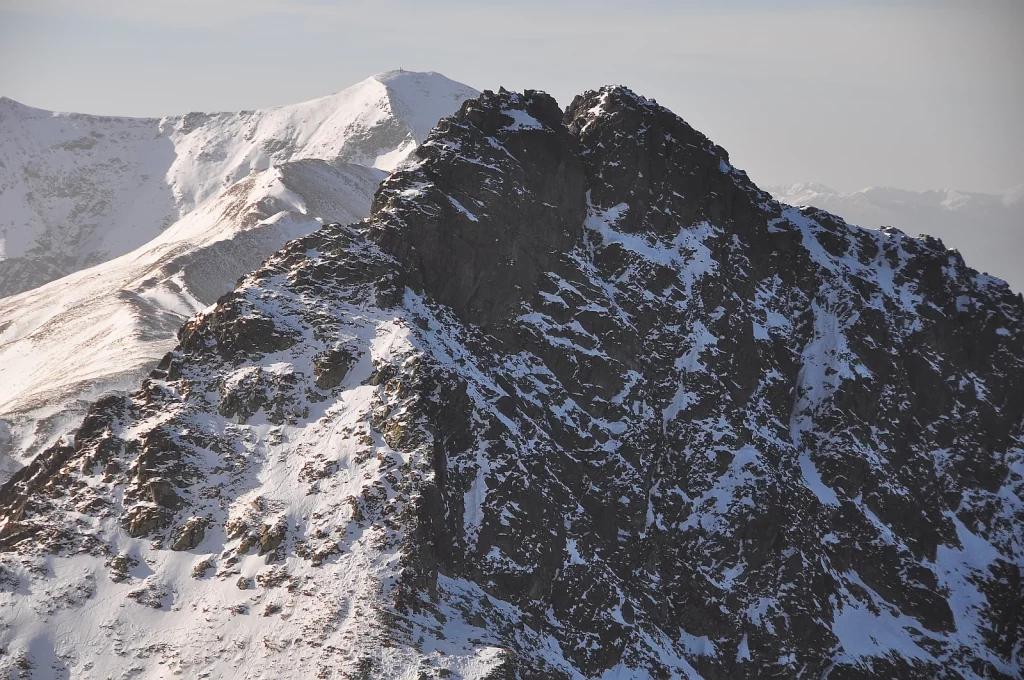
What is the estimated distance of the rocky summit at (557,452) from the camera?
91.5m

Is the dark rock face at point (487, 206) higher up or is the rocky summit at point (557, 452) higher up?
the dark rock face at point (487, 206)

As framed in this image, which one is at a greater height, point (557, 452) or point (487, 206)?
point (487, 206)

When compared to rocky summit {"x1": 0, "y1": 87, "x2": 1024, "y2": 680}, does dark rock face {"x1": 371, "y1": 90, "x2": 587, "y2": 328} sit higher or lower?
higher

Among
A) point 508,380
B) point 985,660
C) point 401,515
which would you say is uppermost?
point 508,380

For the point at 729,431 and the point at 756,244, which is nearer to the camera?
the point at 729,431

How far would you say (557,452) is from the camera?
375 ft

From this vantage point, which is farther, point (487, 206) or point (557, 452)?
point (487, 206)

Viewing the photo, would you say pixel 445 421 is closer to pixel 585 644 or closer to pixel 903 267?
pixel 585 644

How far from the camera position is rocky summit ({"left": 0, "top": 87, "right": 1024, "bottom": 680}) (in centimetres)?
9150

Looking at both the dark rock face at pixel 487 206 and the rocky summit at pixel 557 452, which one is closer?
the rocky summit at pixel 557 452

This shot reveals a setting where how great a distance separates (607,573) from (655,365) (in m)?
25.9

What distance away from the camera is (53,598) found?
295 ft

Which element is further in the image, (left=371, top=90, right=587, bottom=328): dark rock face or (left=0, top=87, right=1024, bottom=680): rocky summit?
(left=371, top=90, right=587, bottom=328): dark rock face

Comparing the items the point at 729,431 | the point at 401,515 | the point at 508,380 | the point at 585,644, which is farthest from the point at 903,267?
the point at 401,515
